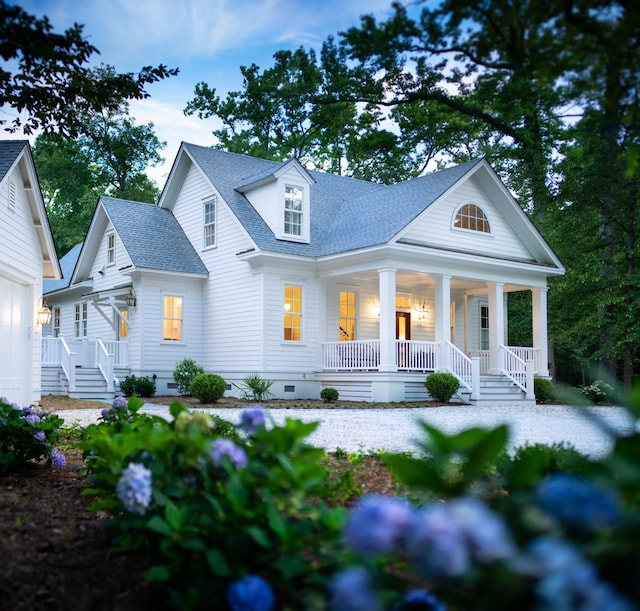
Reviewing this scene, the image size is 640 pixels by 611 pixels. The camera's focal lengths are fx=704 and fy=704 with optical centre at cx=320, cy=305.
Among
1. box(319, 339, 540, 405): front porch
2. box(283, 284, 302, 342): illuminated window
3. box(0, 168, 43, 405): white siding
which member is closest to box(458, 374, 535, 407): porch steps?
box(319, 339, 540, 405): front porch

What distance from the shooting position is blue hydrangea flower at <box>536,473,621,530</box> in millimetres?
1548

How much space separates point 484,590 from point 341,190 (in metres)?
22.0

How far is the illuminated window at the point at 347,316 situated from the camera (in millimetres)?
19969

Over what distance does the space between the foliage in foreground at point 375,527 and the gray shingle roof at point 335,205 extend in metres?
13.7

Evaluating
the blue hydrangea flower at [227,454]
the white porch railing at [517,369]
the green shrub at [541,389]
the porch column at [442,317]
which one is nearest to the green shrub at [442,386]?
the porch column at [442,317]

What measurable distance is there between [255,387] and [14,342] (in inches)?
244

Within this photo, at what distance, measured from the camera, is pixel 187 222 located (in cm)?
2186

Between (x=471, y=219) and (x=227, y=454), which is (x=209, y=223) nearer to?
(x=471, y=219)

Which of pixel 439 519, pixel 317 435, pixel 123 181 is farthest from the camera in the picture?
pixel 123 181

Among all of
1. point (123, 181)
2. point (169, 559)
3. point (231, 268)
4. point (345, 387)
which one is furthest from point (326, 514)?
point (123, 181)

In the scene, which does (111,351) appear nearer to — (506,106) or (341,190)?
(341,190)

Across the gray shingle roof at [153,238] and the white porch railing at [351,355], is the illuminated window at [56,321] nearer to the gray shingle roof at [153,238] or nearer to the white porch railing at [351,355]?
the gray shingle roof at [153,238]

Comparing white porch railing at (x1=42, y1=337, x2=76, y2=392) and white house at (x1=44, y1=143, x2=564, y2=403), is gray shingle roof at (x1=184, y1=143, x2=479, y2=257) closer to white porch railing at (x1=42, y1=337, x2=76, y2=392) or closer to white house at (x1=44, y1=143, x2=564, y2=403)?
white house at (x1=44, y1=143, x2=564, y2=403)

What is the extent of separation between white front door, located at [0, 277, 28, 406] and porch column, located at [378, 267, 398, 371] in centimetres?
790
